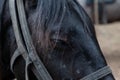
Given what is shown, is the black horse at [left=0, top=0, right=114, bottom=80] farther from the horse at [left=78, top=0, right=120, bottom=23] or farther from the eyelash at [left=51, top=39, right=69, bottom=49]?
the horse at [left=78, top=0, right=120, bottom=23]

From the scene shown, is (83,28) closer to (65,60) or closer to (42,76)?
(65,60)

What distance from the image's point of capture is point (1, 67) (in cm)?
170

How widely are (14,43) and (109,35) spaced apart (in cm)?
410

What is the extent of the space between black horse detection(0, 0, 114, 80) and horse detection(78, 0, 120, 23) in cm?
556

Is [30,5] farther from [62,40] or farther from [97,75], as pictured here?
[97,75]

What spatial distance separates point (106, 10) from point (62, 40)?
5.90m

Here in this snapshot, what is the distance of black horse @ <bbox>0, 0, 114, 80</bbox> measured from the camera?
1478 millimetres

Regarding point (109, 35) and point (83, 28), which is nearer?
point (83, 28)

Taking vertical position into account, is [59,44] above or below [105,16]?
above

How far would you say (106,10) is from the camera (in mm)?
7270

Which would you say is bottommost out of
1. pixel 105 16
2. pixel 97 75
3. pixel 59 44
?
pixel 105 16

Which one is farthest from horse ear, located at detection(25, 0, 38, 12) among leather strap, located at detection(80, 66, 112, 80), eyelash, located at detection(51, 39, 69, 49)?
leather strap, located at detection(80, 66, 112, 80)

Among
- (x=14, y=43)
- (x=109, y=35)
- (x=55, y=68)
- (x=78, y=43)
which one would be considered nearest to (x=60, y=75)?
(x=55, y=68)

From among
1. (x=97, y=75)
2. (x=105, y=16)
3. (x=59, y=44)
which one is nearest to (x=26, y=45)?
(x=59, y=44)
